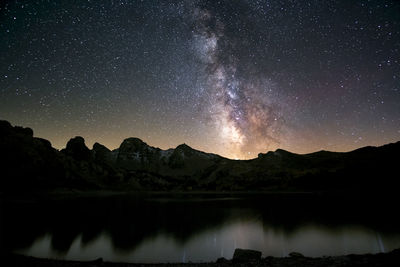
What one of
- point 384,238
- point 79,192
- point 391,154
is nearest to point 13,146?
point 79,192

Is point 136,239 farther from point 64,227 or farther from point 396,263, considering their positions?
point 396,263

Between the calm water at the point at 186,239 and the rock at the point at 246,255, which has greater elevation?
the rock at the point at 246,255

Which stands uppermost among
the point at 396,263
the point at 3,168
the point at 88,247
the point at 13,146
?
the point at 13,146

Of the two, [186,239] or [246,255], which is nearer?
[246,255]

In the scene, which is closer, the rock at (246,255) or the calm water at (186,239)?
the rock at (246,255)

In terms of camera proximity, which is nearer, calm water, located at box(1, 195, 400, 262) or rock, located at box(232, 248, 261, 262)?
rock, located at box(232, 248, 261, 262)

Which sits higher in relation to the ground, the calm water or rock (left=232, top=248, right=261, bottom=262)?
rock (left=232, top=248, right=261, bottom=262)

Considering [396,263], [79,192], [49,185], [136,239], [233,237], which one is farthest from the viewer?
[79,192]

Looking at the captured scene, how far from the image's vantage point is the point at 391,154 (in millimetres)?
199000

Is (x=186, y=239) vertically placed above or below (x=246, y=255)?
below

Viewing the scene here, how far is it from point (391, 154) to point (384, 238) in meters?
215

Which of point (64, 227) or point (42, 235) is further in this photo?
point (64, 227)

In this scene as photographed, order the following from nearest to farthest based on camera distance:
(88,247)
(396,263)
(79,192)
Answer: (396,263), (88,247), (79,192)

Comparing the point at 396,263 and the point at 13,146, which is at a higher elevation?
the point at 13,146
